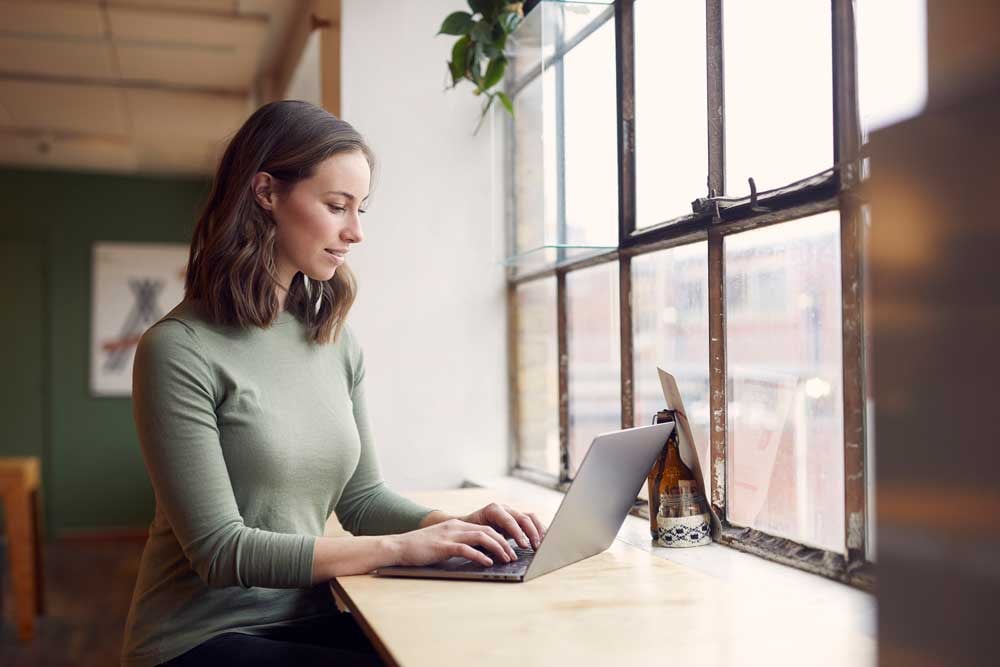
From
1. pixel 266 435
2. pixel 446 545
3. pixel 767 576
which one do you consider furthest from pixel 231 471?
pixel 767 576

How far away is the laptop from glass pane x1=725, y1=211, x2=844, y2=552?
0.64 feet

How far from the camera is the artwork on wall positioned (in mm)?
6379

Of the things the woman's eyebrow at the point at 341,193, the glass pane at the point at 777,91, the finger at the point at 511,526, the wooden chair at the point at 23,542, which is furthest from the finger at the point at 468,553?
the wooden chair at the point at 23,542

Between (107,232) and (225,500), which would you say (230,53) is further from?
(225,500)

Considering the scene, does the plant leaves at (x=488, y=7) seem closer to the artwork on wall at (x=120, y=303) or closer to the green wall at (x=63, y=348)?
the green wall at (x=63, y=348)

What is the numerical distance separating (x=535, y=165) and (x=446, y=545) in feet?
4.24

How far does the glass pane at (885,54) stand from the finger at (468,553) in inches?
32.0

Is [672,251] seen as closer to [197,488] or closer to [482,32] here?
[482,32]

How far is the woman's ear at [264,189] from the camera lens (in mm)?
1564

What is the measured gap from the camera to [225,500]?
1.35 meters

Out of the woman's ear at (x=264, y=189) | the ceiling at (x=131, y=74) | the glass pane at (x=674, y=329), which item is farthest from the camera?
the ceiling at (x=131, y=74)

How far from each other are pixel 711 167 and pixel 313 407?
876mm

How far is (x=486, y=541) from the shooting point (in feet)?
4.56

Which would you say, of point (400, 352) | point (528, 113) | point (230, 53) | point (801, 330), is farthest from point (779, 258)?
point (230, 53)
